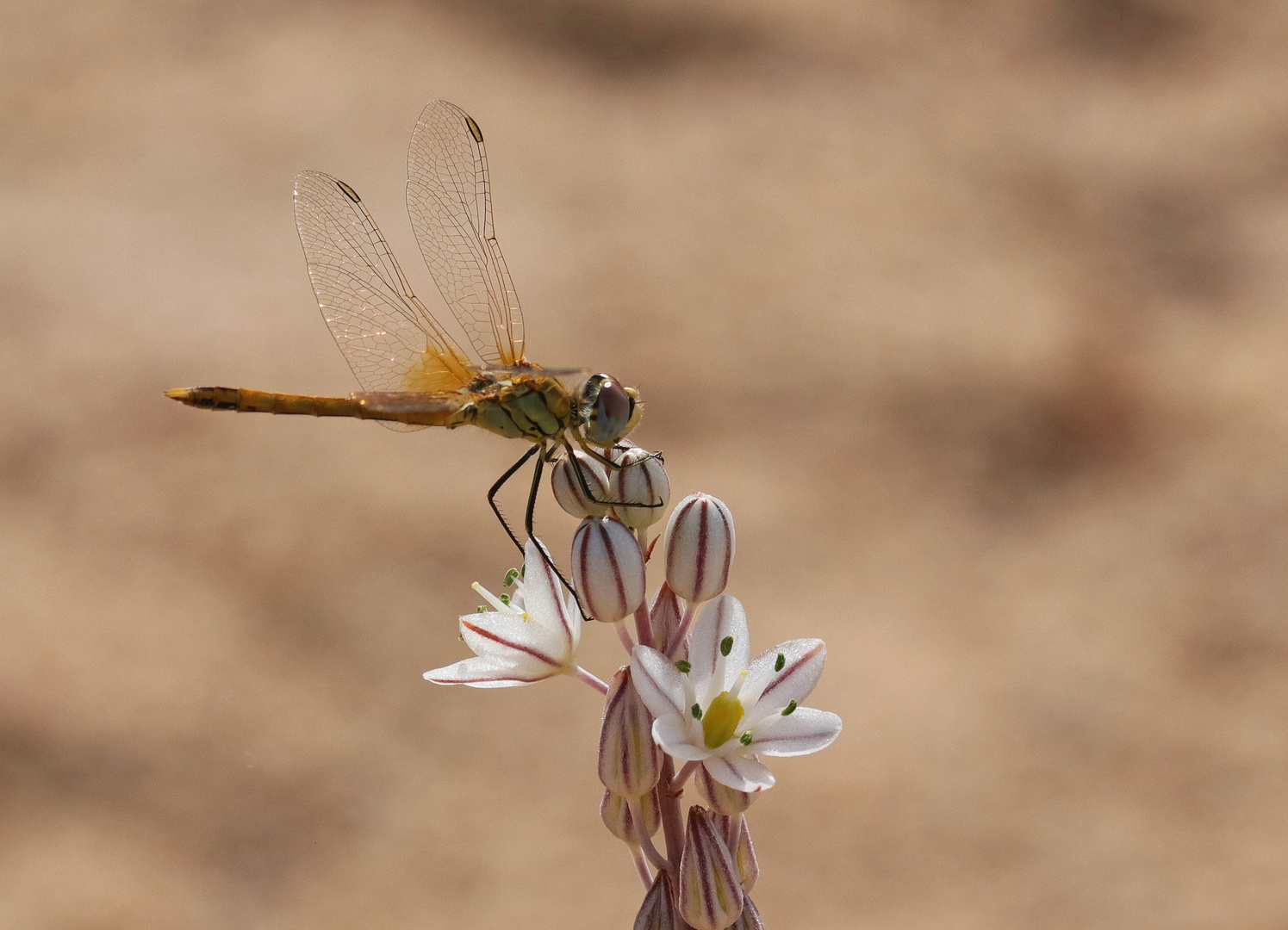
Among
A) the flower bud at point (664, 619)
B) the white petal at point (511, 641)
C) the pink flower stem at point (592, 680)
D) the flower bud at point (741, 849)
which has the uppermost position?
the flower bud at point (664, 619)

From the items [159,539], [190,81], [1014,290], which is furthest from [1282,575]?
[190,81]

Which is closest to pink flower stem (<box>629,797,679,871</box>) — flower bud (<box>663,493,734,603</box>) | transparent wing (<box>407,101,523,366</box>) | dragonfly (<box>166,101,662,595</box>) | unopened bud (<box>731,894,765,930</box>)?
unopened bud (<box>731,894,765,930</box>)

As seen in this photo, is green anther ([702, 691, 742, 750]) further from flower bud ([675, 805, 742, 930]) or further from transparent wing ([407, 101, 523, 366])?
transparent wing ([407, 101, 523, 366])

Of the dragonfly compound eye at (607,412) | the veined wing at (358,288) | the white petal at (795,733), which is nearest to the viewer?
the white petal at (795,733)


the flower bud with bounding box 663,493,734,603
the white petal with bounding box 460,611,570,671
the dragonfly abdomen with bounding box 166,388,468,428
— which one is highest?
the dragonfly abdomen with bounding box 166,388,468,428

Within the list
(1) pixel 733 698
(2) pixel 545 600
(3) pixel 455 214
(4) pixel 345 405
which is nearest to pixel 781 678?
(1) pixel 733 698

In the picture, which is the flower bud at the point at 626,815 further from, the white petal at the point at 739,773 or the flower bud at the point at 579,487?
Result: the flower bud at the point at 579,487

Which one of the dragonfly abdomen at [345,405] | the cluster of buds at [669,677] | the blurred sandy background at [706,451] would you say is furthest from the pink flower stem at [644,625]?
the blurred sandy background at [706,451]
